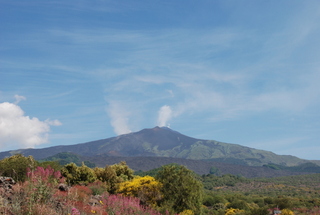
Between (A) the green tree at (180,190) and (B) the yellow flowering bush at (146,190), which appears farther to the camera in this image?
(B) the yellow flowering bush at (146,190)

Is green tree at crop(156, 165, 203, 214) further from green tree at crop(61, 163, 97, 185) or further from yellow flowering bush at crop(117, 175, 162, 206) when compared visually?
green tree at crop(61, 163, 97, 185)

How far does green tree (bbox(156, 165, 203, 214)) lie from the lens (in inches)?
886

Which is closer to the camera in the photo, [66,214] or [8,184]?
[66,214]

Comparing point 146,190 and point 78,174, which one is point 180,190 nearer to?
point 146,190

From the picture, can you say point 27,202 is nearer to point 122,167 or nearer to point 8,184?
point 8,184

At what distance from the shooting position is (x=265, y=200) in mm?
54719

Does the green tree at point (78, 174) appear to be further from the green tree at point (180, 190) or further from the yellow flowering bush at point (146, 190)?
the green tree at point (180, 190)

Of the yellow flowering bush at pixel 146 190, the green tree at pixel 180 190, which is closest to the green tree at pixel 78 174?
the yellow flowering bush at pixel 146 190

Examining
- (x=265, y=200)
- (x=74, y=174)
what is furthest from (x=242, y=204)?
(x=74, y=174)

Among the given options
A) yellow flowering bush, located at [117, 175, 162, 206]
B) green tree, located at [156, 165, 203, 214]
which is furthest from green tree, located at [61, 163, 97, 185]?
green tree, located at [156, 165, 203, 214]

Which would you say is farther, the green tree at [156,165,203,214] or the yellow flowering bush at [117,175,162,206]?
the yellow flowering bush at [117,175,162,206]

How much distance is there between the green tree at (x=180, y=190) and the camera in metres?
22.5

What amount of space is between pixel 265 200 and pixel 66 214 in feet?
173

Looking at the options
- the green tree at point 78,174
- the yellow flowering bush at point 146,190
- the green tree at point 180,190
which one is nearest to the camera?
the green tree at point 180,190
